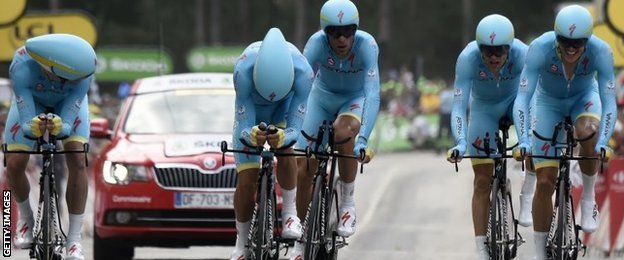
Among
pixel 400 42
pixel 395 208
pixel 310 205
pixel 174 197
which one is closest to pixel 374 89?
pixel 310 205

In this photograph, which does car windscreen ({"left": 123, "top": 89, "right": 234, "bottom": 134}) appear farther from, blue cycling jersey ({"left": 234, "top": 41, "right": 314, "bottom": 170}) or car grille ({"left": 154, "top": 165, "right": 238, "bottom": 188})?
blue cycling jersey ({"left": 234, "top": 41, "right": 314, "bottom": 170})

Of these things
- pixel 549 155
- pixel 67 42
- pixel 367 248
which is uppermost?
pixel 67 42

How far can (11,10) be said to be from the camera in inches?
835

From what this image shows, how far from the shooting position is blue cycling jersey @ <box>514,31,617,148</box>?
12086 millimetres

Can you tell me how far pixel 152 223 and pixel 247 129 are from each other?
2936mm

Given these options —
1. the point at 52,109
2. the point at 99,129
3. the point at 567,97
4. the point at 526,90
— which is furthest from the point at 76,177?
the point at 567,97

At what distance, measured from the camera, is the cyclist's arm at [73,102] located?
1213 centimetres

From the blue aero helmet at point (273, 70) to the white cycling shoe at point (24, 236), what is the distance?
6.91 feet

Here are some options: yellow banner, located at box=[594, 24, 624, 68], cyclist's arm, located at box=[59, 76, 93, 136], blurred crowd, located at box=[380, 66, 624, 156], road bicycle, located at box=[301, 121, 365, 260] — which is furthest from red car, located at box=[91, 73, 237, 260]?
blurred crowd, located at box=[380, 66, 624, 156]

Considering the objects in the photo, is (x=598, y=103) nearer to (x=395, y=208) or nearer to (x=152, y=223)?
(x=152, y=223)

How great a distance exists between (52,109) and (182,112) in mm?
3097

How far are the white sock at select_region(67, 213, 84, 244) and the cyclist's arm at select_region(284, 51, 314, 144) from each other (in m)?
1.83

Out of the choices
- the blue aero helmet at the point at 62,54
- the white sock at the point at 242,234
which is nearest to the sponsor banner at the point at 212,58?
the blue aero helmet at the point at 62,54

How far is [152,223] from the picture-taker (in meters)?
14.1
